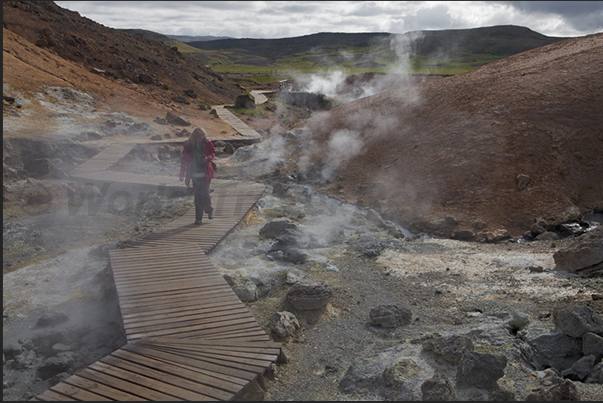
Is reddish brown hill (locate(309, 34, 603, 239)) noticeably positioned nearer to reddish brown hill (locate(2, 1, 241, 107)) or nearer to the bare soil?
the bare soil

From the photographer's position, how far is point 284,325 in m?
4.94

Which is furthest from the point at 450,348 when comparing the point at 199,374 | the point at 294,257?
the point at 294,257

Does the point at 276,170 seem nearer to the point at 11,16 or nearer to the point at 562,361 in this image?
the point at 562,361

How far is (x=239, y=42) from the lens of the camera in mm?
142750

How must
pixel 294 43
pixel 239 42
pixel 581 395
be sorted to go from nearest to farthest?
1. pixel 581 395
2. pixel 294 43
3. pixel 239 42

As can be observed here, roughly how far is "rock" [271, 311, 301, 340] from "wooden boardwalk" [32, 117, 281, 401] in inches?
14.6

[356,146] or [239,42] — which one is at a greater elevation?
[239,42]

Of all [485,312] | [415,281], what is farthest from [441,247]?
[485,312]

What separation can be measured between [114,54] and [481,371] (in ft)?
92.8

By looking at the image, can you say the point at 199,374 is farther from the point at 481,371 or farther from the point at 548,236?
the point at 548,236

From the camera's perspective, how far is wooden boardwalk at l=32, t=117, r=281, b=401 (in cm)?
361

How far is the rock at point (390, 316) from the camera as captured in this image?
16.7 ft

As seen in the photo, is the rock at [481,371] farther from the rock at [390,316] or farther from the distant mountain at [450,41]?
the distant mountain at [450,41]

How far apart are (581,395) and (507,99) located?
1015 cm
